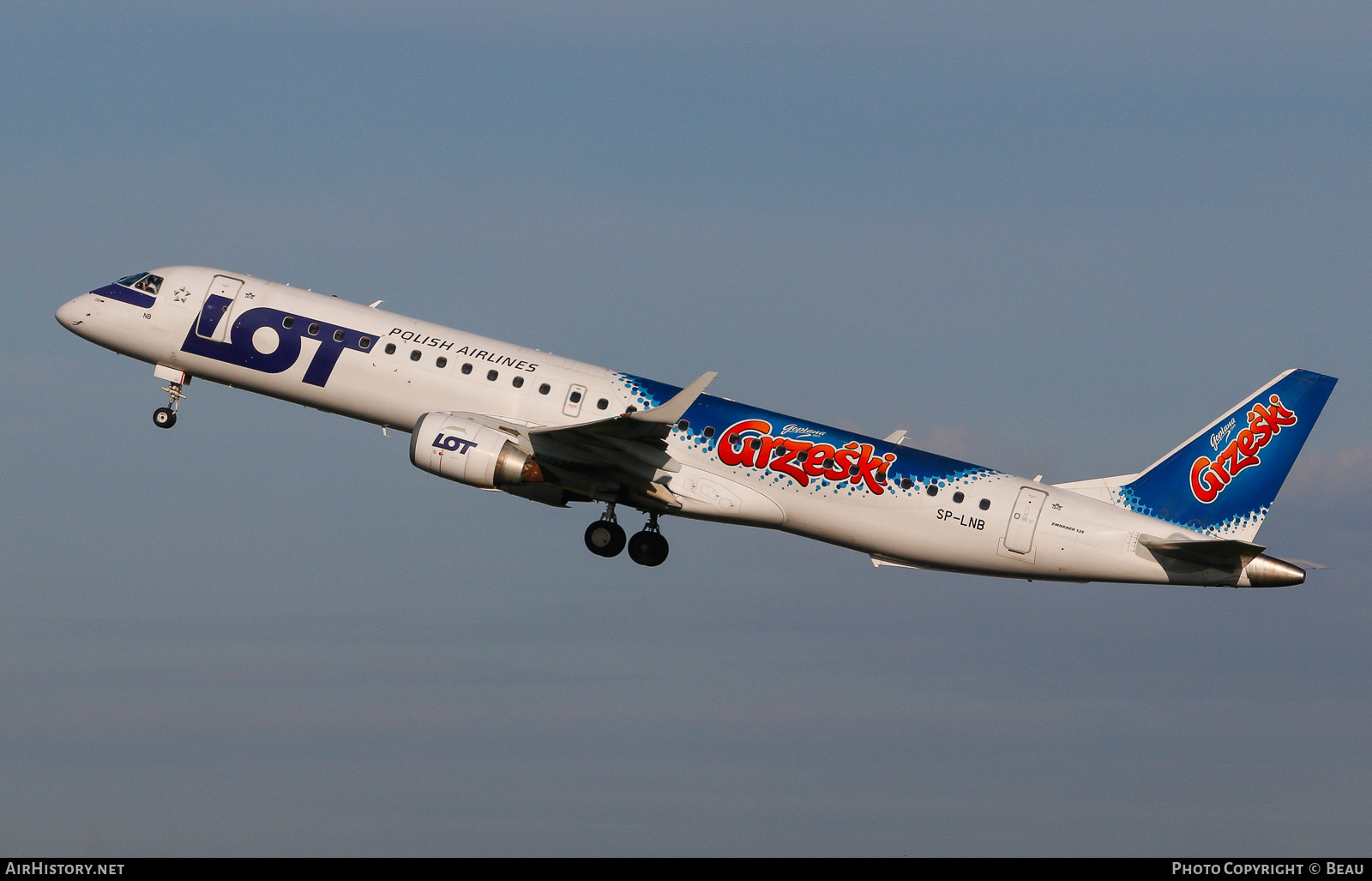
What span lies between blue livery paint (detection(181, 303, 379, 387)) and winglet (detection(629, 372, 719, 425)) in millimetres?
8882

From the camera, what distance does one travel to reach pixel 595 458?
136ft

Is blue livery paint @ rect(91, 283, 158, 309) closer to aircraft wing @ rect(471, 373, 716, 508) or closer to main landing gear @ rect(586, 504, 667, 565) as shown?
aircraft wing @ rect(471, 373, 716, 508)

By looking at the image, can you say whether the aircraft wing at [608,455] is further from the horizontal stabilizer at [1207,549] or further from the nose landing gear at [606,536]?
the horizontal stabilizer at [1207,549]

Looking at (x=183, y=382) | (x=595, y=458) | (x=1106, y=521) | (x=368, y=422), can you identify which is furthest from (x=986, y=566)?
(x=183, y=382)

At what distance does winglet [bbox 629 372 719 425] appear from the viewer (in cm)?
3706

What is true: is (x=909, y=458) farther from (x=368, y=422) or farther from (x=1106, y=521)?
(x=368, y=422)

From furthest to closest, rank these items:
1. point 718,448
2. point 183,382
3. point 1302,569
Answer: point 183,382 < point 718,448 < point 1302,569

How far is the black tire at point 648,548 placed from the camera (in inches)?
1743

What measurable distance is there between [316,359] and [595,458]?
8.44 m

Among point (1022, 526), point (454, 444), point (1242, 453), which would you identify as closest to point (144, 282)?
point (454, 444)

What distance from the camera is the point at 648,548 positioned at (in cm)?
4425

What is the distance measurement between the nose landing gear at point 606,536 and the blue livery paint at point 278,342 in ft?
26.3

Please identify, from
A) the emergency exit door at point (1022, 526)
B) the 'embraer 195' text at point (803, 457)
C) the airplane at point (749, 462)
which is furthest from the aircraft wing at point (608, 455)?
the emergency exit door at point (1022, 526)

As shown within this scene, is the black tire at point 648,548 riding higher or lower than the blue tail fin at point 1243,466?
lower
